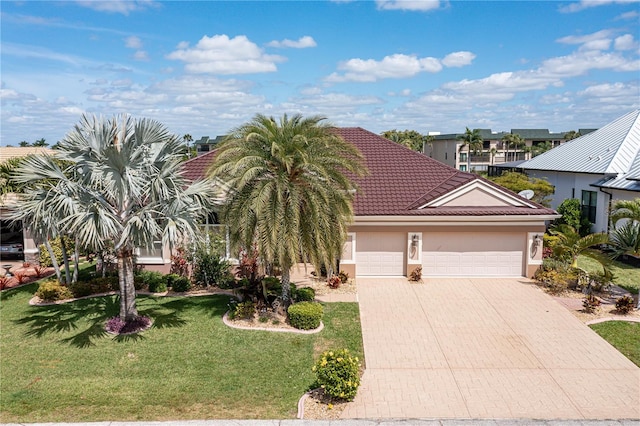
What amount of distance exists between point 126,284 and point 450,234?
12.2 metres

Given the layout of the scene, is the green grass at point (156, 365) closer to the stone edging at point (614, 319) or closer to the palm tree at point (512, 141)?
the stone edging at point (614, 319)

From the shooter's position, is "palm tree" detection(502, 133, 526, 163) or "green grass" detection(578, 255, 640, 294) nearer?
"green grass" detection(578, 255, 640, 294)

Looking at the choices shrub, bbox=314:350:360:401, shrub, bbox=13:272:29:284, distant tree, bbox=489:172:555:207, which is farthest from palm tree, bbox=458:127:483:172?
shrub, bbox=314:350:360:401

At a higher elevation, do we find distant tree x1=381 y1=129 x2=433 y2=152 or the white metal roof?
distant tree x1=381 y1=129 x2=433 y2=152

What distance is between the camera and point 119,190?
1260cm

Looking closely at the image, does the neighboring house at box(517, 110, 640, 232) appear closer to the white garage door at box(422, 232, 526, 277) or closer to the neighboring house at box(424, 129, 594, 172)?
the white garage door at box(422, 232, 526, 277)

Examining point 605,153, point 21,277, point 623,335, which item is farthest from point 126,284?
point 605,153

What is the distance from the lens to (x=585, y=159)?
2800cm

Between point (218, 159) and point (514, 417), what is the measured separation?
958 cm

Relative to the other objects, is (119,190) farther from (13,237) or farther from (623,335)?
(13,237)

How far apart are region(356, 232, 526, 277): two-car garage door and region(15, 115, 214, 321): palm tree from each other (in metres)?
8.02

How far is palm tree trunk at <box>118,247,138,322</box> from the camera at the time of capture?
526 inches

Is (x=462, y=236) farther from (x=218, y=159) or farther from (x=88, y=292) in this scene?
(x=88, y=292)

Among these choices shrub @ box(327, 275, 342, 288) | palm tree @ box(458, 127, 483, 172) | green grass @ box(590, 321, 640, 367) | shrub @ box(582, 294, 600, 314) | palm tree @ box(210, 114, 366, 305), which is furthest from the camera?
palm tree @ box(458, 127, 483, 172)
